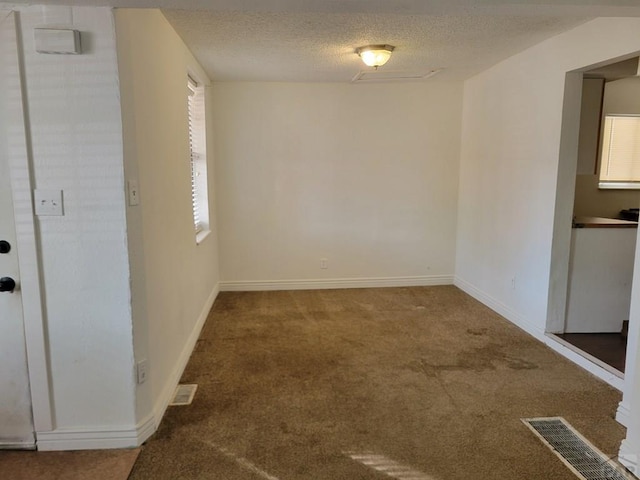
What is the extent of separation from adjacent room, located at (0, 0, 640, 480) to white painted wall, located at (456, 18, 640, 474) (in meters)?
0.02

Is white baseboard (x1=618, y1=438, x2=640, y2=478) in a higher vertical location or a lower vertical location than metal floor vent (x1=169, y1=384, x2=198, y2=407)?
higher

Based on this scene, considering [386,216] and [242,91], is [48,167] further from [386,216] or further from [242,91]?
[386,216]

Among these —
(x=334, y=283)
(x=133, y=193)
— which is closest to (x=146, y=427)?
(x=133, y=193)

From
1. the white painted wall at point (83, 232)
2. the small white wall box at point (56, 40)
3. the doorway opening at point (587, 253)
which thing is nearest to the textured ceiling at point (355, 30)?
the small white wall box at point (56, 40)

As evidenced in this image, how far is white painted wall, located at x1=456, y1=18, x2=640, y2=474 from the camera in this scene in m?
3.14

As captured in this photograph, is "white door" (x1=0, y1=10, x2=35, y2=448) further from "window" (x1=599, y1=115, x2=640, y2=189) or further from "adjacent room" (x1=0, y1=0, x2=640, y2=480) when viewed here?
"window" (x1=599, y1=115, x2=640, y2=189)

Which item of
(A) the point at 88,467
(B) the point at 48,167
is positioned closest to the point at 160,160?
(B) the point at 48,167

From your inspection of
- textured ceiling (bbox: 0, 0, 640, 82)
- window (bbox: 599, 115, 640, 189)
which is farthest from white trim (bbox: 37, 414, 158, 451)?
window (bbox: 599, 115, 640, 189)

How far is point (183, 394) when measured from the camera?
268 centimetres

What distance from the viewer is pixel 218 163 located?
4902 mm

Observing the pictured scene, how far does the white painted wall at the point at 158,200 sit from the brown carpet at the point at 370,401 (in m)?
0.28

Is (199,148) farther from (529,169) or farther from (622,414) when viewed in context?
(622,414)

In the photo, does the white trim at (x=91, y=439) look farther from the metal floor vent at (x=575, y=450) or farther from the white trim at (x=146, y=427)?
Result: the metal floor vent at (x=575, y=450)

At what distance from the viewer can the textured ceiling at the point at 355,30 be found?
1.71 meters
